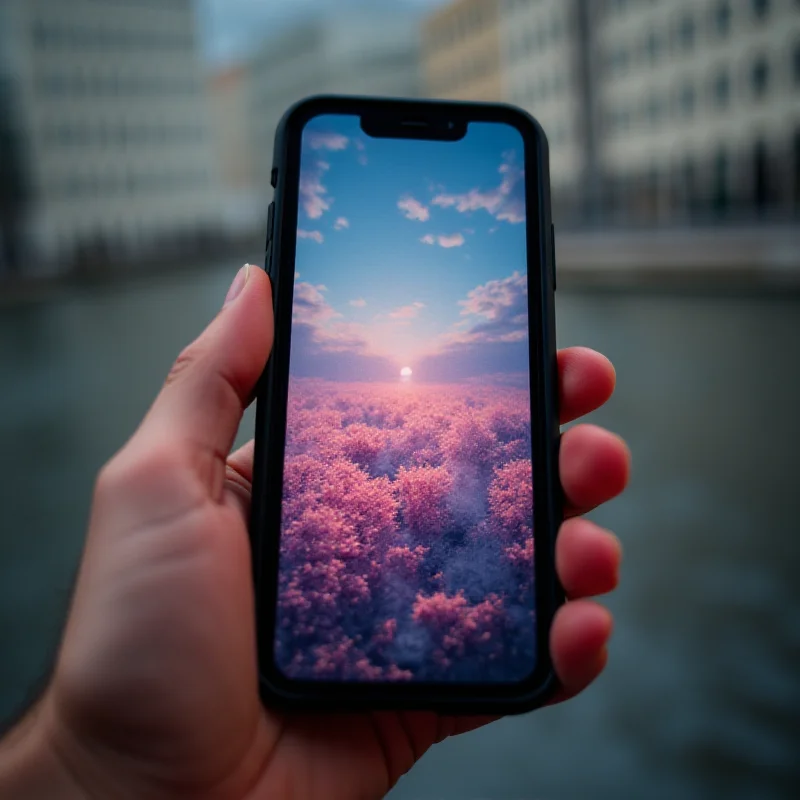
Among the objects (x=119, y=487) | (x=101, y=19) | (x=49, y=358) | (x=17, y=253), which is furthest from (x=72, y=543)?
(x=101, y=19)

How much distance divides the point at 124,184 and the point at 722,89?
43.3 meters

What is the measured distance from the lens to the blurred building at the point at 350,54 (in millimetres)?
68125

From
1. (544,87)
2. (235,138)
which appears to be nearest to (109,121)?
(235,138)

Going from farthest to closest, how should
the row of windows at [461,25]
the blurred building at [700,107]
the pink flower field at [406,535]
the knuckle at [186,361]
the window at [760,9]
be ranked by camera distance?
1. the row of windows at [461,25]
2. the blurred building at [700,107]
3. the window at [760,9]
4. the knuckle at [186,361]
5. the pink flower field at [406,535]

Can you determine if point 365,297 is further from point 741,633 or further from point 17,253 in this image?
point 17,253

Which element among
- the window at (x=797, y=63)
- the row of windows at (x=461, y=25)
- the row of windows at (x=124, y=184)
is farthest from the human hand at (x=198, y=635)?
the row of windows at (x=124, y=184)

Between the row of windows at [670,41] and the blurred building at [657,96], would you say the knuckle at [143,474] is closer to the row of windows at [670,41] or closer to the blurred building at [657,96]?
the blurred building at [657,96]

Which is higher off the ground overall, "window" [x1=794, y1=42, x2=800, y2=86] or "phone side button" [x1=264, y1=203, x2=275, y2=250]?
"window" [x1=794, y1=42, x2=800, y2=86]

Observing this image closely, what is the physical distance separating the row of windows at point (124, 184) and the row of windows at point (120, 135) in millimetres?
2166

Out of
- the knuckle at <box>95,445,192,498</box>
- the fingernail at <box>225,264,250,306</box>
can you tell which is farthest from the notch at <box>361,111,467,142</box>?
the knuckle at <box>95,445,192,498</box>

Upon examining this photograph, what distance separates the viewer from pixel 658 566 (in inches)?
247

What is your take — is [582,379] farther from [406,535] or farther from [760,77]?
[760,77]

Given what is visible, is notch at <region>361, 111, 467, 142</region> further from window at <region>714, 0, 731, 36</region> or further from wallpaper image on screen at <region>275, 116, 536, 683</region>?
window at <region>714, 0, 731, 36</region>

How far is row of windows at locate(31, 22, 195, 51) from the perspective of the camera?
57.8 metres
